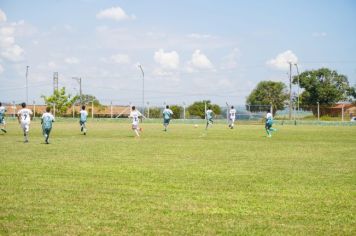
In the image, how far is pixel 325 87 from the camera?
3757 inches

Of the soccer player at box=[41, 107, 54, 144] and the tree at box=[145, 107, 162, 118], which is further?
the tree at box=[145, 107, 162, 118]

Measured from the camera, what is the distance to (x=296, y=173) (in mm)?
12000

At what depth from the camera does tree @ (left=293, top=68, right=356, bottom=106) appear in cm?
9575

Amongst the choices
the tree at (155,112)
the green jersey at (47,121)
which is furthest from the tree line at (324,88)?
the green jersey at (47,121)

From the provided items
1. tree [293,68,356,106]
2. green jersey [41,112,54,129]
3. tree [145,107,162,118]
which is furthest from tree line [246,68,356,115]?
green jersey [41,112,54,129]

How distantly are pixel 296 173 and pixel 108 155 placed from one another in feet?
21.9

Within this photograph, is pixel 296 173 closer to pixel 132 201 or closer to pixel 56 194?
pixel 132 201

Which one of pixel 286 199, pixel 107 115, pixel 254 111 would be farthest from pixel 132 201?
pixel 107 115

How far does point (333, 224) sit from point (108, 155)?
1032 cm

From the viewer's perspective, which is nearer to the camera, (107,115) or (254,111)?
(254,111)

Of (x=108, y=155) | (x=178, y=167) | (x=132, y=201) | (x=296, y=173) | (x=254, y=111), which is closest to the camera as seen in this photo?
(x=132, y=201)

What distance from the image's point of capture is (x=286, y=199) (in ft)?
28.0

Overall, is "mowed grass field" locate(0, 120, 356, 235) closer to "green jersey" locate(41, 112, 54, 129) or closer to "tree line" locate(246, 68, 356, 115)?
"green jersey" locate(41, 112, 54, 129)

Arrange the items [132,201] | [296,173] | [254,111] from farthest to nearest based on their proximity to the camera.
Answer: [254,111] < [296,173] < [132,201]
